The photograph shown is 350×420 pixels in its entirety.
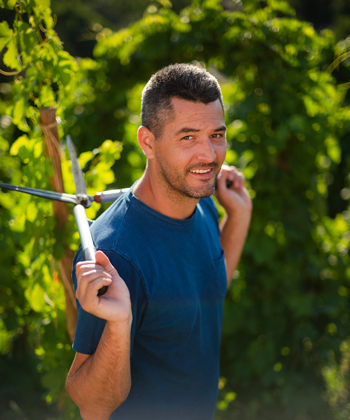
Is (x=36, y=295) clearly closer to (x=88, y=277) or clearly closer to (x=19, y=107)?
(x=19, y=107)

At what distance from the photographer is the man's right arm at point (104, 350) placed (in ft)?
3.34

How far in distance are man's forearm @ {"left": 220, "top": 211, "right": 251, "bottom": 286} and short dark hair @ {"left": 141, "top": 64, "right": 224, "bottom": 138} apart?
0.74 metres

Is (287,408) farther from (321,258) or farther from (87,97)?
(87,97)

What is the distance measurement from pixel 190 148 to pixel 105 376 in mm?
768

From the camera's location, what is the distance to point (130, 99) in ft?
10.8

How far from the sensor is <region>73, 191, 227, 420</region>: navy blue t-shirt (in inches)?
51.1

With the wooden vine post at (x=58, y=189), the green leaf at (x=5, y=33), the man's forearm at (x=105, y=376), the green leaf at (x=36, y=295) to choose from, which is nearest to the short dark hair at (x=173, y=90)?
the wooden vine post at (x=58, y=189)

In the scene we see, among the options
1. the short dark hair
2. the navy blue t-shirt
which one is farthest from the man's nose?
the navy blue t-shirt

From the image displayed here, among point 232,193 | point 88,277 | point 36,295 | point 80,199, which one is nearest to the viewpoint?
point 88,277

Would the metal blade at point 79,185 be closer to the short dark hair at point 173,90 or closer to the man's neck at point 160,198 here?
the man's neck at point 160,198

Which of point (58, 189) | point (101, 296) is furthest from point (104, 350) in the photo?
point (58, 189)

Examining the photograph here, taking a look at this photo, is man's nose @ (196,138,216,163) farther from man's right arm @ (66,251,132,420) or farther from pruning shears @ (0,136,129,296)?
man's right arm @ (66,251,132,420)

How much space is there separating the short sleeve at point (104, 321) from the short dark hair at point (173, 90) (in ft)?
1.52

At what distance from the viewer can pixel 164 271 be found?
1.39m
